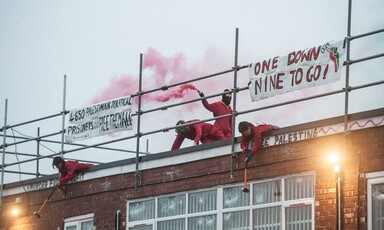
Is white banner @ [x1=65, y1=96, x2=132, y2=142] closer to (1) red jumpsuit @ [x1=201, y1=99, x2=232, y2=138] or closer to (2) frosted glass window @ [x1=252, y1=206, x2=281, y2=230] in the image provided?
(1) red jumpsuit @ [x1=201, y1=99, x2=232, y2=138]

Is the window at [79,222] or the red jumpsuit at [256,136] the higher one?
the red jumpsuit at [256,136]

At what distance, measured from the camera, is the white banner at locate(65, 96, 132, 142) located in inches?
1045

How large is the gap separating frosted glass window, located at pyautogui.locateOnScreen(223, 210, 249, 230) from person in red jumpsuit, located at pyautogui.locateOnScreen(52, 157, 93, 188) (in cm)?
509

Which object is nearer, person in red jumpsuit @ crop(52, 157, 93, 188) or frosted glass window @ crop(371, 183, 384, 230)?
frosted glass window @ crop(371, 183, 384, 230)

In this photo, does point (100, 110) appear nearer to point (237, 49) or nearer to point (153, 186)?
point (153, 186)

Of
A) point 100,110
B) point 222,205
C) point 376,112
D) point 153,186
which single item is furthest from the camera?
point 100,110

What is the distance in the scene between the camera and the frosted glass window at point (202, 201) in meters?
23.7

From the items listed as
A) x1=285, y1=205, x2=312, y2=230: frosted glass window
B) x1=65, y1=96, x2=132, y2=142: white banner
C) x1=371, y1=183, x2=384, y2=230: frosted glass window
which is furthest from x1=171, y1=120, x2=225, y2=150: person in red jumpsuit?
x1=371, y1=183, x2=384, y2=230: frosted glass window

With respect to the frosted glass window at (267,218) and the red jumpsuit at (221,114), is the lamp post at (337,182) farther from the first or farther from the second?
the red jumpsuit at (221,114)

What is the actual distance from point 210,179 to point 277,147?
6.55ft

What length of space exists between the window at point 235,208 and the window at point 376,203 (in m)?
1.35

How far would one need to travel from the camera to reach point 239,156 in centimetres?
2322

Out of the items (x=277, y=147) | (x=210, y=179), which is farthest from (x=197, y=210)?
(x=277, y=147)

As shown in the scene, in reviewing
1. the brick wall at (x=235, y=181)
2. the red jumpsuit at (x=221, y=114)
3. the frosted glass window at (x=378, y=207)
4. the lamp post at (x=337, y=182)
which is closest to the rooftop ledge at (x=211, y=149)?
the brick wall at (x=235, y=181)
